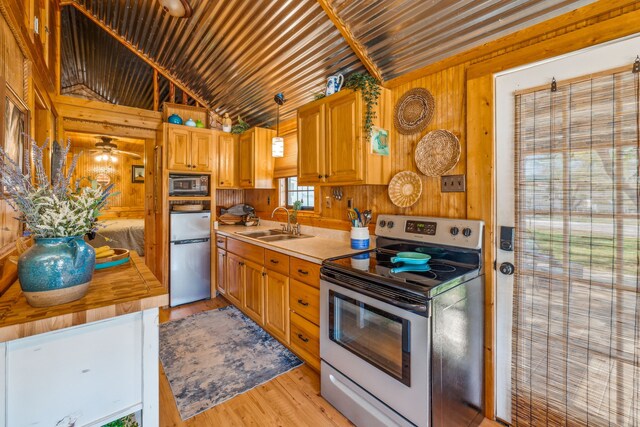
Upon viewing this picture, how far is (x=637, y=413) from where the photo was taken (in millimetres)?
1331

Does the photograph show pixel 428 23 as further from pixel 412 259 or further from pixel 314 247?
pixel 314 247

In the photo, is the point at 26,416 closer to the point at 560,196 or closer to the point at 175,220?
the point at 560,196

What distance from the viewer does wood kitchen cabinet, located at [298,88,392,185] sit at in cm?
225

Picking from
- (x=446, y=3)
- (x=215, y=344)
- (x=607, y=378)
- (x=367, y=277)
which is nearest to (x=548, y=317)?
(x=607, y=378)

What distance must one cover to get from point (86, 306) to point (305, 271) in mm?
1419

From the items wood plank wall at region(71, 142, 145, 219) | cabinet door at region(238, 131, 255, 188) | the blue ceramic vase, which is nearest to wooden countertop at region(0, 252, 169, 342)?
the blue ceramic vase

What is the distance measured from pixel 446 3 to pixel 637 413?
7.73 feet

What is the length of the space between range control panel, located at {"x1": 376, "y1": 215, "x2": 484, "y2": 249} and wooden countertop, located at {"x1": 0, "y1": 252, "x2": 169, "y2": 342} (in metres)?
1.63

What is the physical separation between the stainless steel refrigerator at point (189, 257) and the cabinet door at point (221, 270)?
4.7 inches

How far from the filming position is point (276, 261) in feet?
8.48

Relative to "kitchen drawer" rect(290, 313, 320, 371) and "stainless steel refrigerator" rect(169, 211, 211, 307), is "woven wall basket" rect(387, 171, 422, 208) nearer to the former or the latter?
"kitchen drawer" rect(290, 313, 320, 371)

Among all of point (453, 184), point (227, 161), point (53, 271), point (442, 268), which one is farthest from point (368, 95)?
point (227, 161)

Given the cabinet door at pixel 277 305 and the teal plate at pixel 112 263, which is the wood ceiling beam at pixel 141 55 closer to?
the cabinet door at pixel 277 305

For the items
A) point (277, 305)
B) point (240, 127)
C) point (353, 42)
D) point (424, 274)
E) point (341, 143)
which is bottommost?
point (277, 305)
